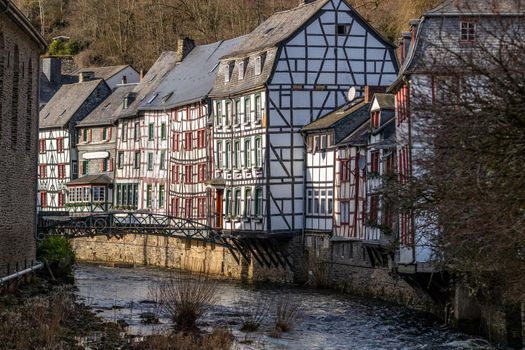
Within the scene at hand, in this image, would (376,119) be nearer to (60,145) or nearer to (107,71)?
(60,145)

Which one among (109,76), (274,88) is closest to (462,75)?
(274,88)

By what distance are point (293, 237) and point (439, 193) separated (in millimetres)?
28924

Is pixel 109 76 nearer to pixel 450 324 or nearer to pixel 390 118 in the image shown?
pixel 390 118

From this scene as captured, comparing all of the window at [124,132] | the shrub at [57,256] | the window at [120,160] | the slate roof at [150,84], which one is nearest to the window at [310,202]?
the shrub at [57,256]

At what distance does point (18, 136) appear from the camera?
34656 mm

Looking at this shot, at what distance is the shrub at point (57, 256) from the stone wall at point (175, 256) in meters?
10.8

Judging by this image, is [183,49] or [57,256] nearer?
[57,256]

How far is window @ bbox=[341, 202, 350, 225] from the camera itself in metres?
48.2

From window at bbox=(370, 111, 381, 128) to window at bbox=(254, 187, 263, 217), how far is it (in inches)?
427

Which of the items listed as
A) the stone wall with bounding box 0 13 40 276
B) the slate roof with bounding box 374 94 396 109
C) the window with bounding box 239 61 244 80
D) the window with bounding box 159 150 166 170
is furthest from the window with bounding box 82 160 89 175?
the stone wall with bounding box 0 13 40 276

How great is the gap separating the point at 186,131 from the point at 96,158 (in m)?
13.3

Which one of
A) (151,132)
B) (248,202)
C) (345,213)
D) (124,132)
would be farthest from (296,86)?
(124,132)

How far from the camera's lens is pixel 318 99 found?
5328 centimetres

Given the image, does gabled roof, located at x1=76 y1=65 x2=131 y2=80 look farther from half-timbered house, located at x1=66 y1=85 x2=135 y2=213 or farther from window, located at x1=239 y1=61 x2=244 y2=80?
window, located at x1=239 y1=61 x2=244 y2=80
